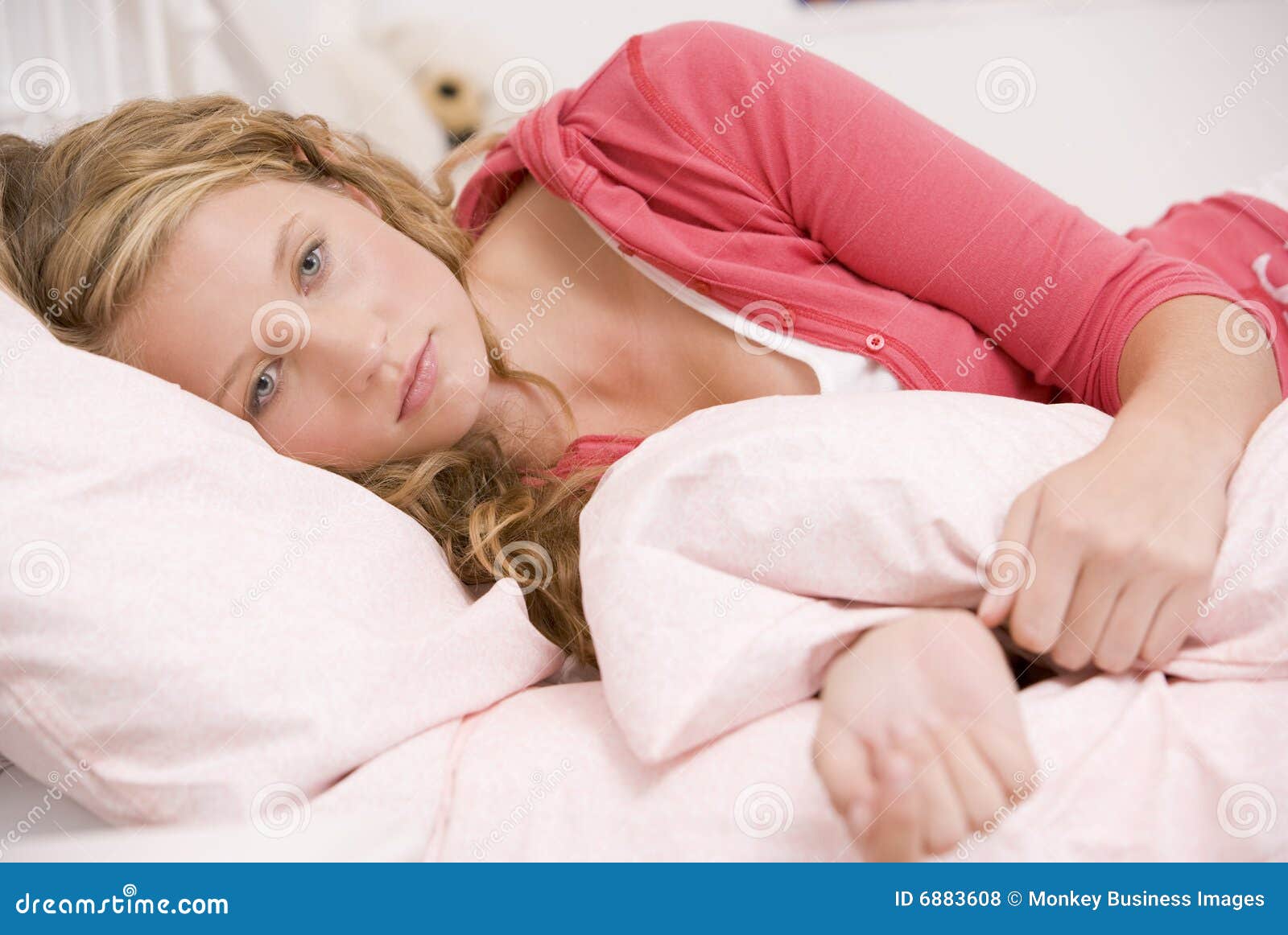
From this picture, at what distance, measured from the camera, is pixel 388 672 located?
70cm

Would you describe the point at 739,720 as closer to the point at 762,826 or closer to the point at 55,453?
the point at 762,826

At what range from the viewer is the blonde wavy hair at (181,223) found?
920mm

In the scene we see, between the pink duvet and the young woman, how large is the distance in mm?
176

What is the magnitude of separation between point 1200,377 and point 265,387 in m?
0.83

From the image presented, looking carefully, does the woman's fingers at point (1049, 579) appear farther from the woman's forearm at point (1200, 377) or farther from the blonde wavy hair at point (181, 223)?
the blonde wavy hair at point (181, 223)

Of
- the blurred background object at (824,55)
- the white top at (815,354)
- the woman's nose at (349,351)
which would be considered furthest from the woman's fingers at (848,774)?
the blurred background object at (824,55)

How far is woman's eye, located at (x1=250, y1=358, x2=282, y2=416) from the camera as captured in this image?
3.12 feet

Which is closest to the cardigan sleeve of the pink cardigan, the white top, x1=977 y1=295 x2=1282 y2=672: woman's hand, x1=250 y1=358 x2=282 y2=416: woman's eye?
the pink cardigan

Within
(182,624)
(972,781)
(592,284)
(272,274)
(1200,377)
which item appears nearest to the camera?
(972,781)

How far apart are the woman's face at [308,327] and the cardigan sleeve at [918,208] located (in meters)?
0.35

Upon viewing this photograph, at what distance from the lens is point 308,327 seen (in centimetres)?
93

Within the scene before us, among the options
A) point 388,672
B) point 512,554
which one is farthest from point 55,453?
point 512,554

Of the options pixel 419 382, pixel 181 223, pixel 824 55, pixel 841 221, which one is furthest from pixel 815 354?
pixel 824 55

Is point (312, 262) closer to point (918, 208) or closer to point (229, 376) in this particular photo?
point (229, 376)
